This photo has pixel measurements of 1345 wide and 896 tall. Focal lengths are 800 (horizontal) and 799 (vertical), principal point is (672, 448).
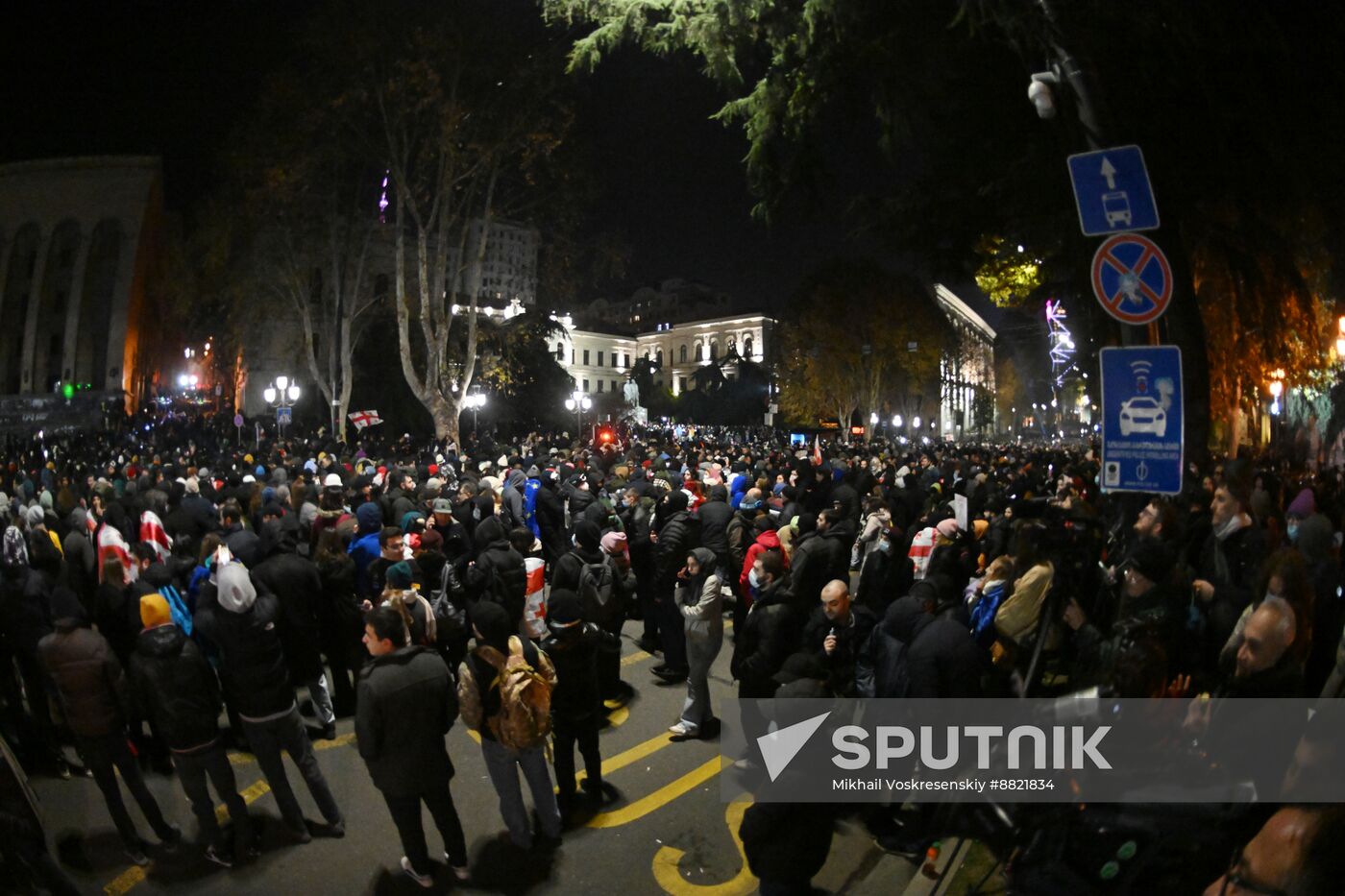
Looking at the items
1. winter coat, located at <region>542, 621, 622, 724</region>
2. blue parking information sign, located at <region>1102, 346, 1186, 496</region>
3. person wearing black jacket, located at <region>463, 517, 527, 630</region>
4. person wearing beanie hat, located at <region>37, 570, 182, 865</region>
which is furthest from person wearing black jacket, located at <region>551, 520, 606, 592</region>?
blue parking information sign, located at <region>1102, 346, 1186, 496</region>

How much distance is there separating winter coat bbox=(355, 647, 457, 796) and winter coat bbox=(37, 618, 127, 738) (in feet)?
5.35

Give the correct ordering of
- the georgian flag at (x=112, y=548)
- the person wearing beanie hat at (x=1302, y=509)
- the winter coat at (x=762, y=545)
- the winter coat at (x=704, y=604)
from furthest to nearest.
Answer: the georgian flag at (x=112, y=548) < the person wearing beanie hat at (x=1302, y=509) < the winter coat at (x=762, y=545) < the winter coat at (x=704, y=604)

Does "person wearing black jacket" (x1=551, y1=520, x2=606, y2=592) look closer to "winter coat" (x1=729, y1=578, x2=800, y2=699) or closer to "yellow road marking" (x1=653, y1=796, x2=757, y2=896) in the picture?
"winter coat" (x1=729, y1=578, x2=800, y2=699)

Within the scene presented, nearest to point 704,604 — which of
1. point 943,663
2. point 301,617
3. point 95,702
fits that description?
point 943,663

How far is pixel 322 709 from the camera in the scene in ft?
21.1

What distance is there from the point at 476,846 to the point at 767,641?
2124mm

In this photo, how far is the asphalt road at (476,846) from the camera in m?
4.33

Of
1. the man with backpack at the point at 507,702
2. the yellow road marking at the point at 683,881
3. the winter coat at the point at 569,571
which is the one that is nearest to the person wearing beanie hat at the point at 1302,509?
the yellow road marking at the point at 683,881

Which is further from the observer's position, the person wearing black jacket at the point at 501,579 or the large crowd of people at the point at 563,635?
the person wearing black jacket at the point at 501,579

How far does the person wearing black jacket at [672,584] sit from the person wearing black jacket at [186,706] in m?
4.03

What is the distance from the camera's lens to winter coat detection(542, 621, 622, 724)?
5000 mm

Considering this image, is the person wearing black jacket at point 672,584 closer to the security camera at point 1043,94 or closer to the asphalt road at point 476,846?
the asphalt road at point 476,846

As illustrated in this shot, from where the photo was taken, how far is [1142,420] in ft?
15.8

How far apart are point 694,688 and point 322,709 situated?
299cm
